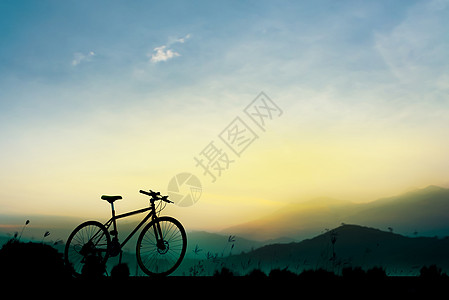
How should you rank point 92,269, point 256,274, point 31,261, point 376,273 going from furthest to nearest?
point 92,269 → point 31,261 → point 376,273 → point 256,274

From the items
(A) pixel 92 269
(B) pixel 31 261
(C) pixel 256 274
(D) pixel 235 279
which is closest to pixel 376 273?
(C) pixel 256 274

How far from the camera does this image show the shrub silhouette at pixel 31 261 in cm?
634

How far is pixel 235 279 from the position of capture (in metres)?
6.18

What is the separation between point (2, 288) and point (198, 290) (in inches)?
111

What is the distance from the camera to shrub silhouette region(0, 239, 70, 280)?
6.34 metres

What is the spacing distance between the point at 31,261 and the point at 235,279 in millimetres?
3193

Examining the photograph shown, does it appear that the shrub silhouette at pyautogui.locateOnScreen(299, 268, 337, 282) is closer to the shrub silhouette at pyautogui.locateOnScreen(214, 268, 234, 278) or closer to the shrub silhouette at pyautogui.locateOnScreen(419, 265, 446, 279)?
the shrub silhouette at pyautogui.locateOnScreen(214, 268, 234, 278)

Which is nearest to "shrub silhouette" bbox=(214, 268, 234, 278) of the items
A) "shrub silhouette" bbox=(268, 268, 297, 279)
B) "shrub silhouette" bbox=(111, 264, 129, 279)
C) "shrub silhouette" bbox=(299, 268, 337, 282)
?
"shrub silhouette" bbox=(268, 268, 297, 279)

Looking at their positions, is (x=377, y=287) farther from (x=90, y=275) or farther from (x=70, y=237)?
(x=70, y=237)

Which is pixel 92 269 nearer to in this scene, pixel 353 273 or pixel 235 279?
pixel 235 279

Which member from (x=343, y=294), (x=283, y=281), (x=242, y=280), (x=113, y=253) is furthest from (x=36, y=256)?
(x=343, y=294)

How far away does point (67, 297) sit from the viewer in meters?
5.82

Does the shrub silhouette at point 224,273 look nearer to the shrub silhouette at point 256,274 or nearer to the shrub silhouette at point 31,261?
the shrub silhouette at point 256,274

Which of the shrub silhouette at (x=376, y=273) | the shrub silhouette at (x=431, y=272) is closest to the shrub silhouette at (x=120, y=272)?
the shrub silhouette at (x=376, y=273)
